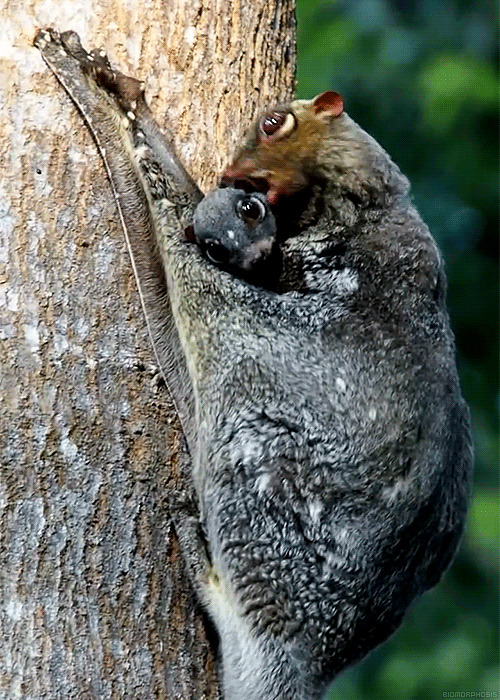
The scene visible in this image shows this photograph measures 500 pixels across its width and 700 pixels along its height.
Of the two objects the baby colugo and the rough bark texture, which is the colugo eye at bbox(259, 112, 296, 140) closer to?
the baby colugo

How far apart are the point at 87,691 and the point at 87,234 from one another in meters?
1.30

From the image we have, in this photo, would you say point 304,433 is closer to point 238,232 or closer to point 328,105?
point 238,232

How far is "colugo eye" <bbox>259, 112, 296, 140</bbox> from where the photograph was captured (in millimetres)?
4549

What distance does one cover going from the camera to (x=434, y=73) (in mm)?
12508

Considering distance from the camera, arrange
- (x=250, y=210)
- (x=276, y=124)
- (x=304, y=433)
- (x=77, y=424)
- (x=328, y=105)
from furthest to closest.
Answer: (x=328, y=105)
(x=276, y=124)
(x=250, y=210)
(x=304, y=433)
(x=77, y=424)

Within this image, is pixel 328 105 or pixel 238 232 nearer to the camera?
pixel 238 232

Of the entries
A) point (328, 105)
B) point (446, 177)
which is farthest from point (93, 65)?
point (446, 177)

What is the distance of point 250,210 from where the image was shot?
4383 mm

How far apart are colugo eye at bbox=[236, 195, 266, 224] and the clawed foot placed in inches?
17.2

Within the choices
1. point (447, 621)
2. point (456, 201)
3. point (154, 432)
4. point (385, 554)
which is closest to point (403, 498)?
point (385, 554)

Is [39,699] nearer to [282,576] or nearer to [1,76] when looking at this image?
[282,576]

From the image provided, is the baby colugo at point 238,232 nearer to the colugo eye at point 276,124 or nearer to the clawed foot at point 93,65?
the colugo eye at point 276,124

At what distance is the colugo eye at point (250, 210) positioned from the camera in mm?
4324

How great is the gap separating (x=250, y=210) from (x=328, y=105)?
0.64 meters
